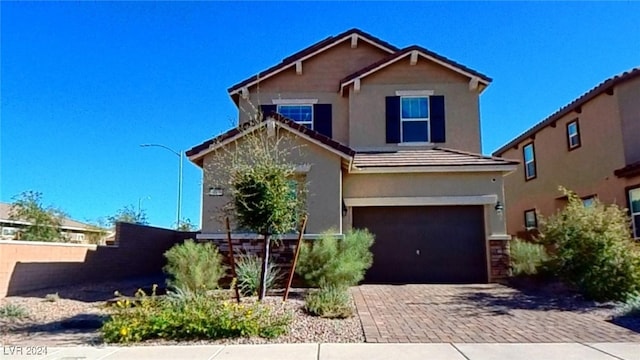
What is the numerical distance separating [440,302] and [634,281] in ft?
14.9

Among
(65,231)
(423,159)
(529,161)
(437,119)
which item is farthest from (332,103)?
(65,231)

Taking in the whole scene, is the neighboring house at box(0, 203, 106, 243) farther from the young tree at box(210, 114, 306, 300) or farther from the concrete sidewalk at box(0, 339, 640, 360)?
the concrete sidewalk at box(0, 339, 640, 360)

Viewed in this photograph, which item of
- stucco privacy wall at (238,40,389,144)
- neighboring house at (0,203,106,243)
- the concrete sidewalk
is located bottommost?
the concrete sidewalk

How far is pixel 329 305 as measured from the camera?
30.9 ft

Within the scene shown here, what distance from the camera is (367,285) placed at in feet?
47.5

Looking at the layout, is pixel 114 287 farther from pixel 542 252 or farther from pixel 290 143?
pixel 542 252

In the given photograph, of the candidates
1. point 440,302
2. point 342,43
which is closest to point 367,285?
point 440,302

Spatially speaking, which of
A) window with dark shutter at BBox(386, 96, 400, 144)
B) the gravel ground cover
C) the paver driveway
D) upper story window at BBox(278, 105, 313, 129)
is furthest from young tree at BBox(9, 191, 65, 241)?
window with dark shutter at BBox(386, 96, 400, 144)

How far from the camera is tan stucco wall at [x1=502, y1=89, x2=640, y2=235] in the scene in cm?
1669

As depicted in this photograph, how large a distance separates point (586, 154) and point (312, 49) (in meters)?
11.8

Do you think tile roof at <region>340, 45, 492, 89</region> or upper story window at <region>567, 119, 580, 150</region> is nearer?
tile roof at <region>340, 45, 492, 89</region>

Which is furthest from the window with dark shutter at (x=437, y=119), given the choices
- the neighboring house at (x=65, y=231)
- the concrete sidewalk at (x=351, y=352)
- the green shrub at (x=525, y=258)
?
the neighboring house at (x=65, y=231)

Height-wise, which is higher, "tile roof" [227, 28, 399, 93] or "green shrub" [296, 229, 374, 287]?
"tile roof" [227, 28, 399, 93]

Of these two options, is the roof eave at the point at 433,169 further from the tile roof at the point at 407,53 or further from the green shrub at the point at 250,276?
the green shrub at the point at 250,276
